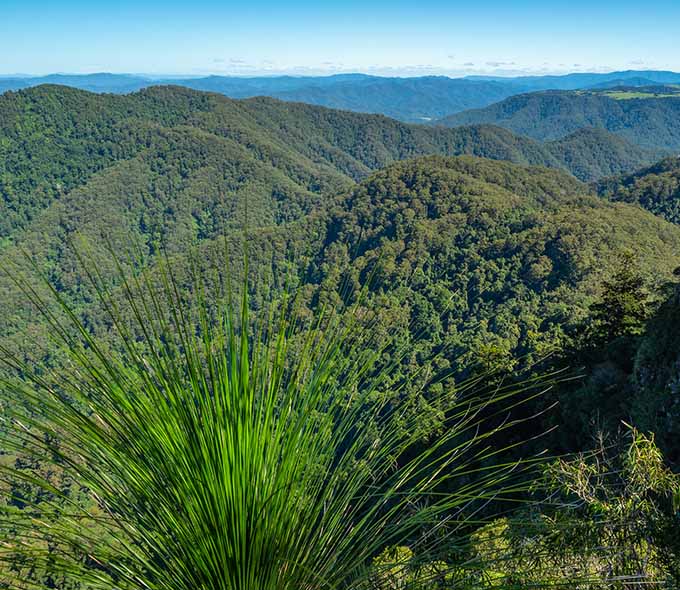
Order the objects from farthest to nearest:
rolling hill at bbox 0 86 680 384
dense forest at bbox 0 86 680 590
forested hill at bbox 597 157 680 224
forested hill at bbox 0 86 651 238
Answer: forested hill at bbox 0 86 651 238 < forested hill at bbox 597 157 680 224 < rolling hill at bbox 0 86 680 384 < dense forest at bbox 0 86 680 590

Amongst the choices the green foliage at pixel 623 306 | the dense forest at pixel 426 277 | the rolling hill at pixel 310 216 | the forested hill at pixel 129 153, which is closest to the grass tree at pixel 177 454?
the dense forest at pixel 426 277

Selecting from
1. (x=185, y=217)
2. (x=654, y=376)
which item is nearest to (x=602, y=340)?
(x=654, y=376)

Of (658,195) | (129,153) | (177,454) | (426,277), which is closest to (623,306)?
(426,277)

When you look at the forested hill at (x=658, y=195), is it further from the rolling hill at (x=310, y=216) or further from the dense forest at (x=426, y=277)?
the rolling hill at (x=310, y=216)

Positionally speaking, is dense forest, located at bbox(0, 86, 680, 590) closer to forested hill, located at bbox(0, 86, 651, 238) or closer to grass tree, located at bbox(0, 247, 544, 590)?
grass tree, located at bbox(0, 247, 544, 590)

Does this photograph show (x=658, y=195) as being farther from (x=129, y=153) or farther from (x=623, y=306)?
(x=129, y=153)

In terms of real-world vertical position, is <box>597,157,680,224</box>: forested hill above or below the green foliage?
below

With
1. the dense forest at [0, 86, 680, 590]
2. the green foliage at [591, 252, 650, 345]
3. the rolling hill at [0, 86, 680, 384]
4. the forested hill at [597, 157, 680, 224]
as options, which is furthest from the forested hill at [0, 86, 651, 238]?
the green foliage at [591, 252, 650, 345]

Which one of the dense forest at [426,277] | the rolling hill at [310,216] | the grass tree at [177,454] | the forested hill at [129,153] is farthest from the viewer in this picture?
the forested hill at [129,153]

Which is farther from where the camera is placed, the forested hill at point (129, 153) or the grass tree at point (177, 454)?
the forested hill at point (129, 153)
